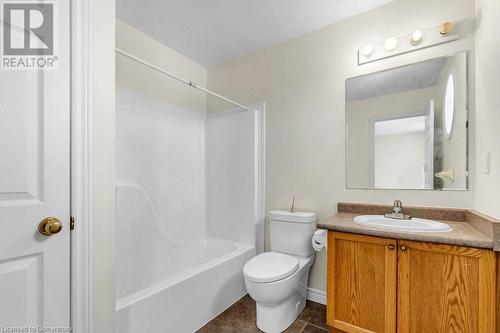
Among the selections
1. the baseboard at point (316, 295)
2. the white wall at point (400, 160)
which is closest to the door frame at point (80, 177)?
the baseboard at point (316, 295)

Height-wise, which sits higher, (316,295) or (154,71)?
(154,71)

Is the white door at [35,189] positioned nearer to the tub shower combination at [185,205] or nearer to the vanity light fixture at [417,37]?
the tub shower combination at [185,205]

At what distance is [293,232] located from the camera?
6.50ft

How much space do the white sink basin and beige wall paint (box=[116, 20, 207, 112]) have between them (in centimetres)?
206

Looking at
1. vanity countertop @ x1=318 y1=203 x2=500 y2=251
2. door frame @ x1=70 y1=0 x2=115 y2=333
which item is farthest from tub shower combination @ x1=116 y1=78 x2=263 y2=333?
vanity countertop @ x1=318 y1=203 x2=500 y2=251

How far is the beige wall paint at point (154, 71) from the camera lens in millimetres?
2043

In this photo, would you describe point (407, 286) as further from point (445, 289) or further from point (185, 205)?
point (185, 205)

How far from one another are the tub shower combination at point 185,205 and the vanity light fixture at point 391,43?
3.85ft

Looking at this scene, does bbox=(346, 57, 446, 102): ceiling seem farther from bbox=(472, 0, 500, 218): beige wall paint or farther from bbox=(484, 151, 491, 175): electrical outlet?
bbox=(484, 151, 491, 175): electrical outlet

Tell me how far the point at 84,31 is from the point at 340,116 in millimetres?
1776

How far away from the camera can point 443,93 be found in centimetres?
164

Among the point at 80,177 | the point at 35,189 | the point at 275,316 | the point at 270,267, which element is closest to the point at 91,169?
the point at 80,177

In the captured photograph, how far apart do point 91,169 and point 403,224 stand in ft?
5.93

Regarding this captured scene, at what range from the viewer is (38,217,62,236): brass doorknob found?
3.03 feet
